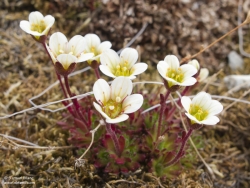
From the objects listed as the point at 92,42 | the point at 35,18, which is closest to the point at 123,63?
the point at 92,42

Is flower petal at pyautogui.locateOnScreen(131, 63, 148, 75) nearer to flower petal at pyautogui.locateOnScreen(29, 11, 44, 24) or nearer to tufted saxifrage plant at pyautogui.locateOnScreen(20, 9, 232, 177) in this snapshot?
tufted saxifrage plant at pyautogui.locateOnScreen(20, 9, 232, 177)

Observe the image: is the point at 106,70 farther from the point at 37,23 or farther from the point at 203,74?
the point at 203,74

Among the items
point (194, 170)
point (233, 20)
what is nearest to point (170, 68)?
point (194, 170)

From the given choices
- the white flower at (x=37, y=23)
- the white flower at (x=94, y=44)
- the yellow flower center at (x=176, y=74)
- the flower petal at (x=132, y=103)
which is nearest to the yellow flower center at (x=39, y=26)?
the white flower at (x=37, y=23)

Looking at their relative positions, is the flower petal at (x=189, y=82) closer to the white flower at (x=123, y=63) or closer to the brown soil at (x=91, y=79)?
the white flower at (x=123, y=63)

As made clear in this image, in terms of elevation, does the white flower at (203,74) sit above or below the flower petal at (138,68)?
below

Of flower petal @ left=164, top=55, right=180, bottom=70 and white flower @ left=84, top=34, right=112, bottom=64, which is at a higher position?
white flower @ left=84, top=34, right=112, bottom=64

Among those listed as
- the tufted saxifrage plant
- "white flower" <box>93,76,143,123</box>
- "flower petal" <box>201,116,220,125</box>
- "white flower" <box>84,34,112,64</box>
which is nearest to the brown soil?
the tufted saxifrage plant
